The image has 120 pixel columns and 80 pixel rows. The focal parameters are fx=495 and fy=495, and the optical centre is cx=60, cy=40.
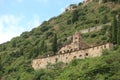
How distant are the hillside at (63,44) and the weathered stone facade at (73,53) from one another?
4.99ft

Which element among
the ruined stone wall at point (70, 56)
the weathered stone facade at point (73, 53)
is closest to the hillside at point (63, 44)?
the ruined stone wall at point (70, 56)

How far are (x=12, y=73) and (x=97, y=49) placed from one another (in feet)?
66.1

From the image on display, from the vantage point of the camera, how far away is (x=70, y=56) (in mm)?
78875

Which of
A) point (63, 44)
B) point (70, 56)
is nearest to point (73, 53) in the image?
point (70, 56)

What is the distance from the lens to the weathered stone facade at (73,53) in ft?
244

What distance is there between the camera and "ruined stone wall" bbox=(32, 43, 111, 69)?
2913 inches

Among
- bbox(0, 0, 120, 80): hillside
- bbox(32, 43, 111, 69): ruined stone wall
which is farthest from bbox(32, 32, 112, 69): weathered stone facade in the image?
bbox(0, 0, 120, 80): hillside

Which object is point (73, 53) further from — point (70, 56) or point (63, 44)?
point (63, 44)

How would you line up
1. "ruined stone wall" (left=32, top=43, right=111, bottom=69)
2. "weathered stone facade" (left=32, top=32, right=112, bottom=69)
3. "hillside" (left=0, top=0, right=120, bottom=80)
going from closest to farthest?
1. "hillside" (left=0, top=0, right=120, bottom=80)
2. "ruined stone wall" (left=32, top=43, right=111, bottom=69)
3. "weathered stone facade" (left=32, top=32, right=112, bottom=69)

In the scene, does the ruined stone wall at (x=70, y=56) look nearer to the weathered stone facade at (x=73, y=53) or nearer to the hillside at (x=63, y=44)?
the weathered stone facade at (x=73, y=53)

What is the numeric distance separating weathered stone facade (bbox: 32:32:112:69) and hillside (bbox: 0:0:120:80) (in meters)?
1.52

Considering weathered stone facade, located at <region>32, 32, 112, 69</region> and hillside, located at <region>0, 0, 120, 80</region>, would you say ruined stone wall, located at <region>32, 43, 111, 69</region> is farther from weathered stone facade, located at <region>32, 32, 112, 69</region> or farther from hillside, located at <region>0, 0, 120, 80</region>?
hillside, located at <region>0, 0, 120, 80</region>

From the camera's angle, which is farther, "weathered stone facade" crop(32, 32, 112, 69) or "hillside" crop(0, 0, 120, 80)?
"weathered stone facade" crop(32, 32, 112, 69)

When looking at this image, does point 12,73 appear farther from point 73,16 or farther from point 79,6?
point 79,6
